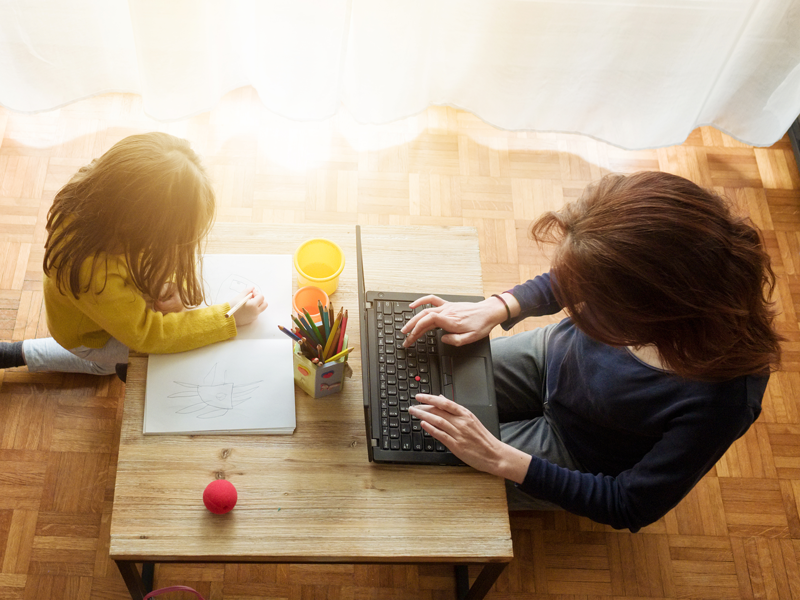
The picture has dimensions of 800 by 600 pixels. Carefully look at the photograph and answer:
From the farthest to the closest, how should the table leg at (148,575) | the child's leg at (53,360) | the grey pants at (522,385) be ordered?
the child's leg at (53,360) → the table leg at (148,575) → the grey pants at (522,385)

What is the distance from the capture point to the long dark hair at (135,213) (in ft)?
3.20

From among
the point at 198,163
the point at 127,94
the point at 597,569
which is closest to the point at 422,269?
the point at 198,163

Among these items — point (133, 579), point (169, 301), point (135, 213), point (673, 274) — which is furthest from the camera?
point (133, 579)

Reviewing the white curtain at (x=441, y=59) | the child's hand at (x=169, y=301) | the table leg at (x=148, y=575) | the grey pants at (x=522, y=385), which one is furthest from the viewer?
the white curtain at (x=441, y=59)

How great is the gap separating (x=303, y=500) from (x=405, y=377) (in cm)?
→ 24

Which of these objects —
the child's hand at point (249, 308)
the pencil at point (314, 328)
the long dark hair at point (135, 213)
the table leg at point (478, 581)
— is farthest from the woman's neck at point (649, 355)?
the long dark hair at point (135, 213)

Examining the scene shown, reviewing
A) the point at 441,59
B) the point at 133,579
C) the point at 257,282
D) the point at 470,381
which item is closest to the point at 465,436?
the point at 470,381

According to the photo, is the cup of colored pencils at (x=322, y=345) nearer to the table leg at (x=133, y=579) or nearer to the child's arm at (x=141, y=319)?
the child's arm at (x=141, y=319)

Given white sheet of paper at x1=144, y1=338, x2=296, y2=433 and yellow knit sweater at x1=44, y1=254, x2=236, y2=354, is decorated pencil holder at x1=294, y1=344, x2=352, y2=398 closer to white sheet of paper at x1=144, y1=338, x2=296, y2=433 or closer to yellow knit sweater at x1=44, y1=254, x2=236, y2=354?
white sheet of paper at x1=144, y1=338, x2=296, y2=433

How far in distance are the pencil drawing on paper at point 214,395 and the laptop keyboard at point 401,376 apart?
210 millimetres

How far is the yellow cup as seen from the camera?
3.64 ft

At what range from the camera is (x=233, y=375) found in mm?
1038

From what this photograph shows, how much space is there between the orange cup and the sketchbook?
0.04m

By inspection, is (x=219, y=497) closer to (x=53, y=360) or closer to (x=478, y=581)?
(x=478, y=581)
